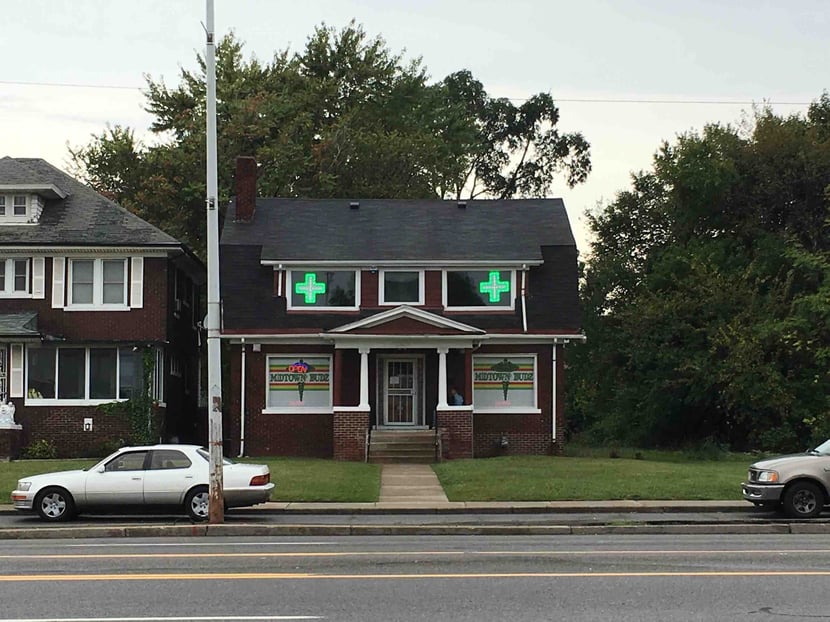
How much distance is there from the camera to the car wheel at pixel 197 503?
2141cm

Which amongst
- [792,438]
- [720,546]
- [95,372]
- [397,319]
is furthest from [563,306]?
[720,546]

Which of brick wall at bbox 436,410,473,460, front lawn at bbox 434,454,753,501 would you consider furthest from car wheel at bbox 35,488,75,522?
brick wall at bbox 436,410,473,460

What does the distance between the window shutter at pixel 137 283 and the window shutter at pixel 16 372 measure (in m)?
3.42

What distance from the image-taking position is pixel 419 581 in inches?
497

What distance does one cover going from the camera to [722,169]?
149 ft

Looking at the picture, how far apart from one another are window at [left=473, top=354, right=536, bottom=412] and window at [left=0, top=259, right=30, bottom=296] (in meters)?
13.5

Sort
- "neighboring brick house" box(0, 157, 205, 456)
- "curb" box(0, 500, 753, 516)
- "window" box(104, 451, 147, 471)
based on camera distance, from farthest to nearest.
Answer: "neighboring brick house" box(0, 157, 205, 456)
"curb" box(0, 500, 753, 516)
"window" box(104, 451, 147, 471)

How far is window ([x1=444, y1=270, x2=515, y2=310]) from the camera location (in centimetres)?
3697

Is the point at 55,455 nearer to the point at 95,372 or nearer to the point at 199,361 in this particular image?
the point at 95,372

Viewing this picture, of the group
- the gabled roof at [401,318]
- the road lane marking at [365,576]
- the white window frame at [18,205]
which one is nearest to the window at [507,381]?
the gabled roof at [401,318]

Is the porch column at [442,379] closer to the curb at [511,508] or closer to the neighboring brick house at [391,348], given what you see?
the neighboring brick house at [391,348]

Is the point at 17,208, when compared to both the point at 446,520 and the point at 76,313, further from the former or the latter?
the point at 446,520

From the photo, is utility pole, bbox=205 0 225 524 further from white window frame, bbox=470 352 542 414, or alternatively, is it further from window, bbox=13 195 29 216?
window, bbox=13 195 29 216

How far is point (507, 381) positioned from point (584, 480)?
10.5m
